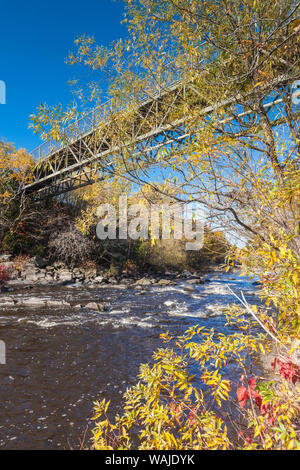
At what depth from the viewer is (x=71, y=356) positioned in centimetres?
545

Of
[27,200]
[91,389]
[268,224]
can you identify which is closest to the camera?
[268,224]

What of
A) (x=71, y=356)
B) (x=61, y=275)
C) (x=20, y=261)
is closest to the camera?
(x=71, y=356)

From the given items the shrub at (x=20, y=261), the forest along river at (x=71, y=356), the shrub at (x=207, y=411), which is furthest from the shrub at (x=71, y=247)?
the shrub at (x=207, y=411)

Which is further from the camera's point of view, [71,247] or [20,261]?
[71,247]

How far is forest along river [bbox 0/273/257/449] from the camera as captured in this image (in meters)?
3.40

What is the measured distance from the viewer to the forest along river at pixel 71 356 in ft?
11.2

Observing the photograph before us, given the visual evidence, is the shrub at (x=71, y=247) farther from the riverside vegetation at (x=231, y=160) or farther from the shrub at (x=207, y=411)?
the shrub at (x=207, y=411)

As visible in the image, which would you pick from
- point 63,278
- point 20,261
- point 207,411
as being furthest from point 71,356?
point 20,261

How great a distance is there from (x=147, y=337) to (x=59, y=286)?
28.8ft

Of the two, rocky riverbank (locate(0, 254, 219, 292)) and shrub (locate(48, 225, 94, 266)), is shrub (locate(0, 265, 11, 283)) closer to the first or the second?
rocky riverbank (locate(0, 254, 219, 292))

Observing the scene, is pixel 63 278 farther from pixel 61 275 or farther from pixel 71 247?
pixel 71 247
